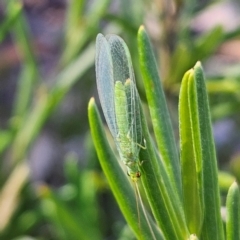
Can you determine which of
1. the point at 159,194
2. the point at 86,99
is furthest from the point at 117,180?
the point at 86,99

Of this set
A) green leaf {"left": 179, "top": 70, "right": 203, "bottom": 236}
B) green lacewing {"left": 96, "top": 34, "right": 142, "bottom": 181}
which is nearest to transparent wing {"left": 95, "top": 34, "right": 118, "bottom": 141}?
green lacewing {"left": 96, "top": 34, "right": 142, "bottom": 181}

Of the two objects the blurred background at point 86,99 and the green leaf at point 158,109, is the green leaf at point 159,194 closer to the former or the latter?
the green leaf at point 158,109

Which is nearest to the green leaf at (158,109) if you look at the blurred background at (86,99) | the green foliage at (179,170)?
the green foliage at (179,170)

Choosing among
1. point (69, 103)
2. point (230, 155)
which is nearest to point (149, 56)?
point (230, 155)

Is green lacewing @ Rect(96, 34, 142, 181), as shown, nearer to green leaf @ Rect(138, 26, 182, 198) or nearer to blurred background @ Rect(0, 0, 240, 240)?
green leaf @ Rect(138, 26, 182, 198)

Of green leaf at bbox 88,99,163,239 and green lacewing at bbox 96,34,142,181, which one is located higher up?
green lacewing at bbox 96,34,142,181

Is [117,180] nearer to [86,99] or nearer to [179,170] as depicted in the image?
[179,170]
